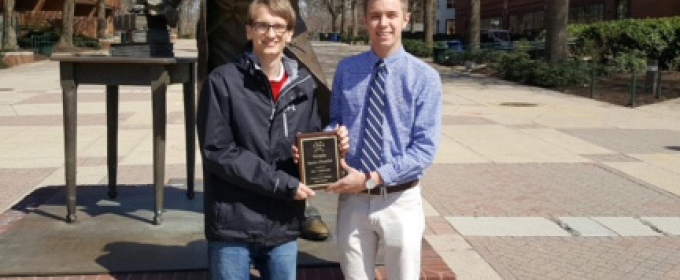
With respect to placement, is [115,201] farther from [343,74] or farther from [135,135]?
[135,135]

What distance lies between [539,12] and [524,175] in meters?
50.0

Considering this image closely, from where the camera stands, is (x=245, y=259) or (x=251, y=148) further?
(x=245, y=259)

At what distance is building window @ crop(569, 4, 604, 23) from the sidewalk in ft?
102

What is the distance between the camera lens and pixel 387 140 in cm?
303

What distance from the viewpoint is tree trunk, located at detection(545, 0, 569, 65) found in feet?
76.1

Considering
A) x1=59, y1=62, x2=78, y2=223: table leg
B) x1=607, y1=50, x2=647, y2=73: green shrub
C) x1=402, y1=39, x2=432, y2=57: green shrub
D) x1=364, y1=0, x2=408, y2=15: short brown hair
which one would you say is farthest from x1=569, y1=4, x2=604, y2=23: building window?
x1=364, y1=0, x2=408, y2=15: short brown hair

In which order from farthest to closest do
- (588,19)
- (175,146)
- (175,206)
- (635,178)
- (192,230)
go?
(588,19) → (175,146) → (635,178) → (175,206) → (192,230)

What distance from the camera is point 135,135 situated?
37.8ft

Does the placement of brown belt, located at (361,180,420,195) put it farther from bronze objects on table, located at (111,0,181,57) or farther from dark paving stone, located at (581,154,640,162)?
dark paving stone, located at (581,154,640,162)

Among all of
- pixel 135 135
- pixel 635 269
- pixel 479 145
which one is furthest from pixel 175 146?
pixel 635 269

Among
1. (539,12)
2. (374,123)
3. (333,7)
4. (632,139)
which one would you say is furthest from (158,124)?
(333,7)

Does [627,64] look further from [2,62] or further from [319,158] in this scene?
[2,62]

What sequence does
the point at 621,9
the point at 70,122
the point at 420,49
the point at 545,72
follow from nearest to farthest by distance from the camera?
1. the point at 70,122
2. the point at 545,72
3. the point at 420,49
4. the point at 621,9

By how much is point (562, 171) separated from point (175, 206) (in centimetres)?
498
